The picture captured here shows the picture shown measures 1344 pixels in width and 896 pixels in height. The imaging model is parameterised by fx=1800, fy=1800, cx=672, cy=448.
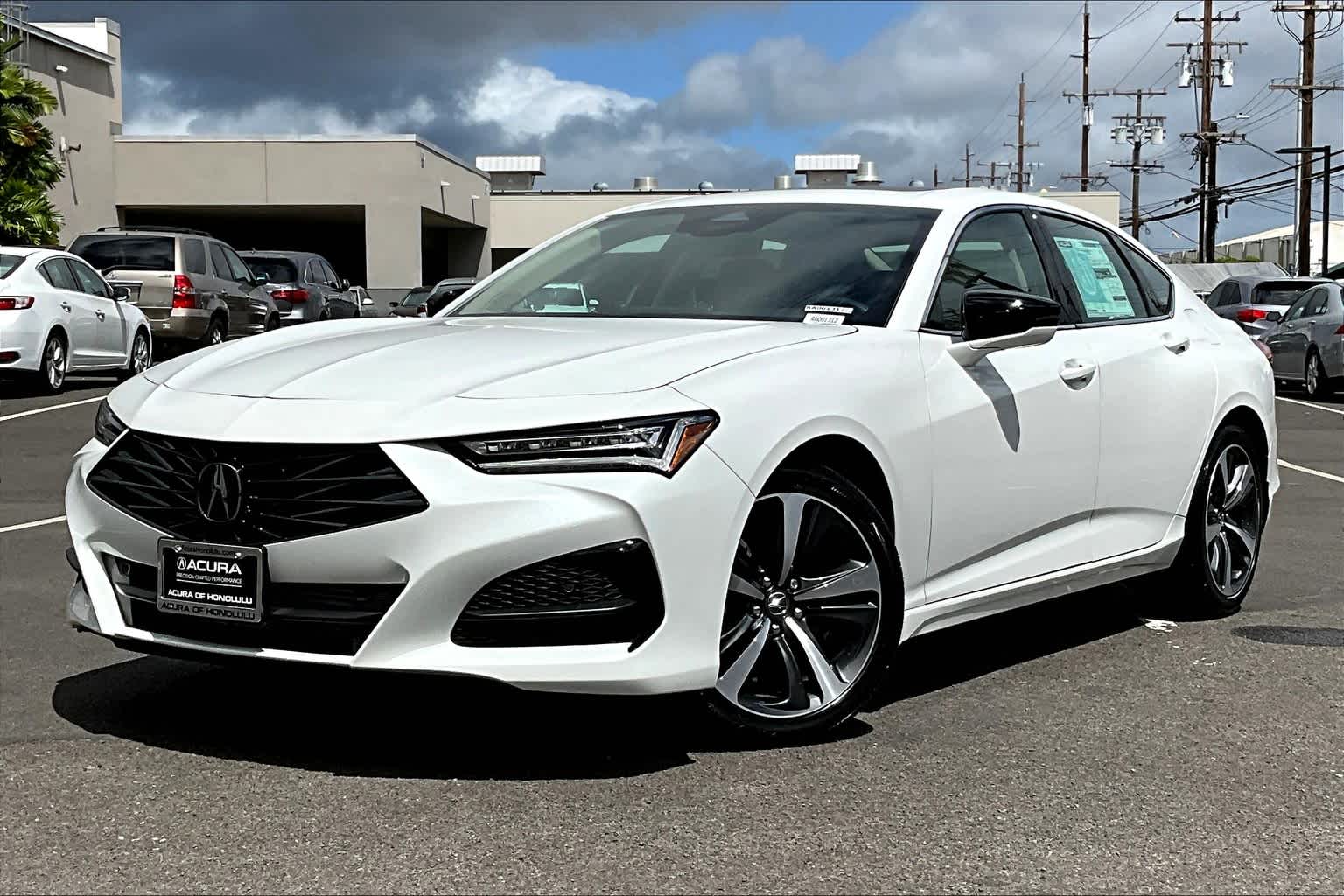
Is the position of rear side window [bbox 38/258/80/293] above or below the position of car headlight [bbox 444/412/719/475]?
above

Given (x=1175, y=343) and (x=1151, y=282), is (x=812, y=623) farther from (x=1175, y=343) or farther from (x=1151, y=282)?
(x=1151, y=282)

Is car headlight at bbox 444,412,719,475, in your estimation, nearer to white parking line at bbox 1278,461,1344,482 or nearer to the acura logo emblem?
the acura logo emblem

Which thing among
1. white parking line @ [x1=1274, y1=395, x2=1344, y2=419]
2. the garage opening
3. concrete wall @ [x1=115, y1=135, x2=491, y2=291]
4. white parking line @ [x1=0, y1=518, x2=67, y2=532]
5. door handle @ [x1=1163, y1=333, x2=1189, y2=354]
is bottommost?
white parking line @ [x1=1274, y1=395, x2=1344, y2=419]

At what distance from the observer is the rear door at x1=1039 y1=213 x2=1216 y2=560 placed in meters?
6.10

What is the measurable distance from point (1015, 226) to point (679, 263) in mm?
1186

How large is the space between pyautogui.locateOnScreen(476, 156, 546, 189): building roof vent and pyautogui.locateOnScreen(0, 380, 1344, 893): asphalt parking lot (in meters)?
59.0

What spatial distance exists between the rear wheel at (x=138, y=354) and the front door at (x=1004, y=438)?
16002 mm

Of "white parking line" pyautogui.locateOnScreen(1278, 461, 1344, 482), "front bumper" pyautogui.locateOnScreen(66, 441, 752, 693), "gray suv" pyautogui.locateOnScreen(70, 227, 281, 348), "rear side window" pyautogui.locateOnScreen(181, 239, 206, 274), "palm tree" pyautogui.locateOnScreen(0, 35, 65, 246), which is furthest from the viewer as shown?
"palm tree" pyautogui.locateOnScreen(0, 35, 65, 246)

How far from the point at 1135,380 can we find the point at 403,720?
9.18ft

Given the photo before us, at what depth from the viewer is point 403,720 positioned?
5.09m

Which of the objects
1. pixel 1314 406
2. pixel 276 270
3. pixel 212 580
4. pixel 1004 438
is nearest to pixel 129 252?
pixel 276 270

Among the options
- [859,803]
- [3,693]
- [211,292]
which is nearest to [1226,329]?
[859,803]

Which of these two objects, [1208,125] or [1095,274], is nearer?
[1095,274]

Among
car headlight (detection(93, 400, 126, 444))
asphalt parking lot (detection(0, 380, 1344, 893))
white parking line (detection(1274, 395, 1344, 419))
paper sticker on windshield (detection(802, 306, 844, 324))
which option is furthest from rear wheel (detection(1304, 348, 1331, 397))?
car headlight (detection(93, 400, 126, 444))
